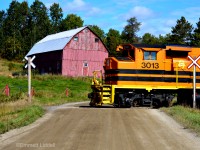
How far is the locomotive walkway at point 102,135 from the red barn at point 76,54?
41988 mm

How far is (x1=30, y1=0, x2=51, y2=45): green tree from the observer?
112 meters

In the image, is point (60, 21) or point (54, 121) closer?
point (54, 121)

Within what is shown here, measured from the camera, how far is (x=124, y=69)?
22328 mm

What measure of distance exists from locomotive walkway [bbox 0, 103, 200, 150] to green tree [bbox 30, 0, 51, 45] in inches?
3874

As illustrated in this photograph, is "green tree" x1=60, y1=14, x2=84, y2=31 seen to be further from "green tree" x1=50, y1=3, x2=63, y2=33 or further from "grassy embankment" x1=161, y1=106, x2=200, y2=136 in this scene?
"grassy embankment" x1=161, y1=106, x2=200, y2=136

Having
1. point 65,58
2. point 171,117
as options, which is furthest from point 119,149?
point 65,58

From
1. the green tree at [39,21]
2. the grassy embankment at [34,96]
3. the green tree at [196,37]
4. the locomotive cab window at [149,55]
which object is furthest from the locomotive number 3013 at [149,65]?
the green tree at [39,21]

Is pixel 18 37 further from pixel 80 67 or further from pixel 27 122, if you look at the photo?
pixel 27 122

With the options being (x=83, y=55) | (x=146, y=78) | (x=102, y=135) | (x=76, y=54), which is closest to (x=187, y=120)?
(x=102, y=135)

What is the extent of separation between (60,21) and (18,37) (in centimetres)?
1734

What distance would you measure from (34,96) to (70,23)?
8773 cm

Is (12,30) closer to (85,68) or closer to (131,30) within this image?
(131,30)

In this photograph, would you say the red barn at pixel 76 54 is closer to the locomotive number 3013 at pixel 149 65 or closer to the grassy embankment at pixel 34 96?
the grassy embankment at pixel 34 96

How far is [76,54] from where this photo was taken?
5794cm
